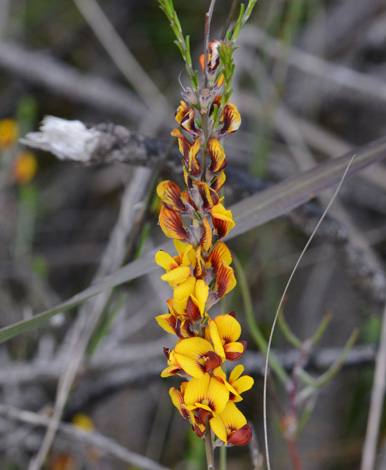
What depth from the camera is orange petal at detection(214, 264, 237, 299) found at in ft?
1.24

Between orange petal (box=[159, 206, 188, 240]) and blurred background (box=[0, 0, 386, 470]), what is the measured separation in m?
0.43

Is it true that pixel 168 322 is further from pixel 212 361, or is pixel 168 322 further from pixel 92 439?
pixel 92 439

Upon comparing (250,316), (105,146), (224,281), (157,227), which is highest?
(157,227)

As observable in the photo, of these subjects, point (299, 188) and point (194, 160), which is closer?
point (194, 160)

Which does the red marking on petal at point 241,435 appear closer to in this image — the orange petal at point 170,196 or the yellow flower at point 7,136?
the orange petal at point 170,196

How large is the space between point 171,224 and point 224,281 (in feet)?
0.19

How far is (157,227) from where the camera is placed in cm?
141

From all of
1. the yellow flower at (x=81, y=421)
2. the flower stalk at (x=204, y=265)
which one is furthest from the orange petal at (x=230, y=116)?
the yellow flower at (x=81, y=421)

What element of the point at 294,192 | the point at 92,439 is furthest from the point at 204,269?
the point at 92,439

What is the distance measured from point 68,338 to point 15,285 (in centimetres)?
60

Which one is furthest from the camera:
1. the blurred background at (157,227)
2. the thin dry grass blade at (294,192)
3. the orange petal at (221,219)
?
the blurred background at (157,227)

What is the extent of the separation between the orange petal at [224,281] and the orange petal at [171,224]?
0.04m

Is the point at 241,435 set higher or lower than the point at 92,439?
lower

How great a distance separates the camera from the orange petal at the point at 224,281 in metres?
0.38
